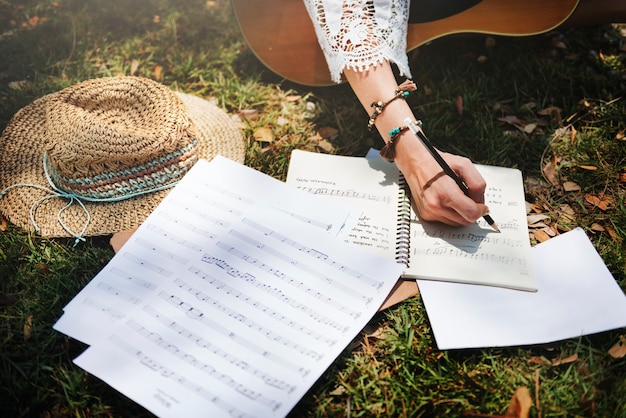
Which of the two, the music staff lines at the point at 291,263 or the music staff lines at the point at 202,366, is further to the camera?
the music staff lines at the point at 291,263

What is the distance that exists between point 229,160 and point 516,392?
3.25 feet

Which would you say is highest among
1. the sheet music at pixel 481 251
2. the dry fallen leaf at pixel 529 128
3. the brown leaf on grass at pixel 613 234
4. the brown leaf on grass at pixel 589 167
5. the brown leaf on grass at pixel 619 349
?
the sheet music at pixel 481 251

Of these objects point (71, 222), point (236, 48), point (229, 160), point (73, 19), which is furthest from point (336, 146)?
point (73, 19)

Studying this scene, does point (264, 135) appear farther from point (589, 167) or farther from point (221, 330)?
point (589, 167)

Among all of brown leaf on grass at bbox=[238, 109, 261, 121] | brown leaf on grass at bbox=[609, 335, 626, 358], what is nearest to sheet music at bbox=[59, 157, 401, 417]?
brown leaf on grass at bbox=[238, 109, 261, 121]

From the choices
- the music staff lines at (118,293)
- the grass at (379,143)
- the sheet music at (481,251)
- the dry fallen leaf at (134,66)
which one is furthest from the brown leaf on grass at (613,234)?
the dry fallen leaf at (134,66)

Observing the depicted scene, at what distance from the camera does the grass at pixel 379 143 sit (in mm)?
1184

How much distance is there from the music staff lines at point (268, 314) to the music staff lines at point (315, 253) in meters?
0.18

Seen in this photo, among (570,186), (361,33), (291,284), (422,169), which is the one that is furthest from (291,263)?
(570,186)

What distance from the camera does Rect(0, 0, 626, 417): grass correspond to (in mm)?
1184

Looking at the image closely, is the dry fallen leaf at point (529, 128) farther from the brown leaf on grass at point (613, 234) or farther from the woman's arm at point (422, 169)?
the woman's arm at point (422, 169)

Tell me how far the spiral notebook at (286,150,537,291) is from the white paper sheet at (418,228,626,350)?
0.03 metres

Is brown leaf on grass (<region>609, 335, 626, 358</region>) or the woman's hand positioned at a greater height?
the woman's hand

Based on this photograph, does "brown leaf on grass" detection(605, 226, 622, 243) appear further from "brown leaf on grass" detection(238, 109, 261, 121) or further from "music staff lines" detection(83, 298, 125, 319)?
"music staff lines" detection(83, 298, 125, 319)
